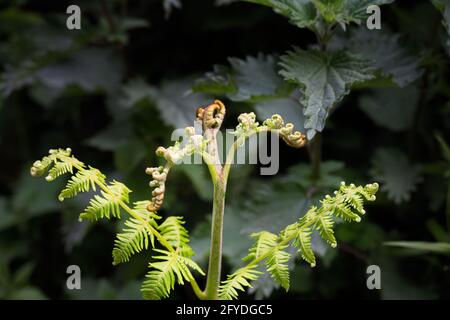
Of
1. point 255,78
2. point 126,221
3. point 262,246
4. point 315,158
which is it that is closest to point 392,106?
point 315,158

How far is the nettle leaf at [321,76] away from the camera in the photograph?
1.02 metres

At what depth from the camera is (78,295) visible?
1.56 m

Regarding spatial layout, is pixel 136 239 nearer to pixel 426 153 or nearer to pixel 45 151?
pixel 426 153

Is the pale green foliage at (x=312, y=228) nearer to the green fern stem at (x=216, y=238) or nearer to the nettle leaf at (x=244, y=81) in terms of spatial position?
the green fern stem at (x=216, y=238)

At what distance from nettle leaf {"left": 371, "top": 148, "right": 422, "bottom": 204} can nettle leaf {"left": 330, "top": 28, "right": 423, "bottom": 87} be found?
28cm

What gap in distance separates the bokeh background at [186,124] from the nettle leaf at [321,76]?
0.15 metres

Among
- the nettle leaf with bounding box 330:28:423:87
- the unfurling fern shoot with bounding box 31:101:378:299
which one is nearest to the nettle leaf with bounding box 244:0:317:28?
the nettle leaf with bounding box 330:28:423:87

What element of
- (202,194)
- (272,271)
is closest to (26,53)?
(202,194)

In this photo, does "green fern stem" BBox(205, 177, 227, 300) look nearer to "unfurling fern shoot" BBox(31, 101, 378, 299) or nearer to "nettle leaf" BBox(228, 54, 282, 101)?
"unfurling fern shoot" BBox(31, 101, 378, 299)

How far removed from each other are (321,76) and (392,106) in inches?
21.2

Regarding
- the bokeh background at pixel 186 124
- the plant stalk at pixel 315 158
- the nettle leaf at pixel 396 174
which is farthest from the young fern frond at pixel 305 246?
the nettle leaf at pixel 396 174

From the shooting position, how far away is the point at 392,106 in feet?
5.15

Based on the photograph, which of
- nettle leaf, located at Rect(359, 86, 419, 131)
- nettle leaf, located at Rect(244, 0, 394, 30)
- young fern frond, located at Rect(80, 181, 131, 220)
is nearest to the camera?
young fern frond, located at Rect(80, 181, 131, 220)

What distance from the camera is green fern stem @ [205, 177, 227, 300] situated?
935 mm
